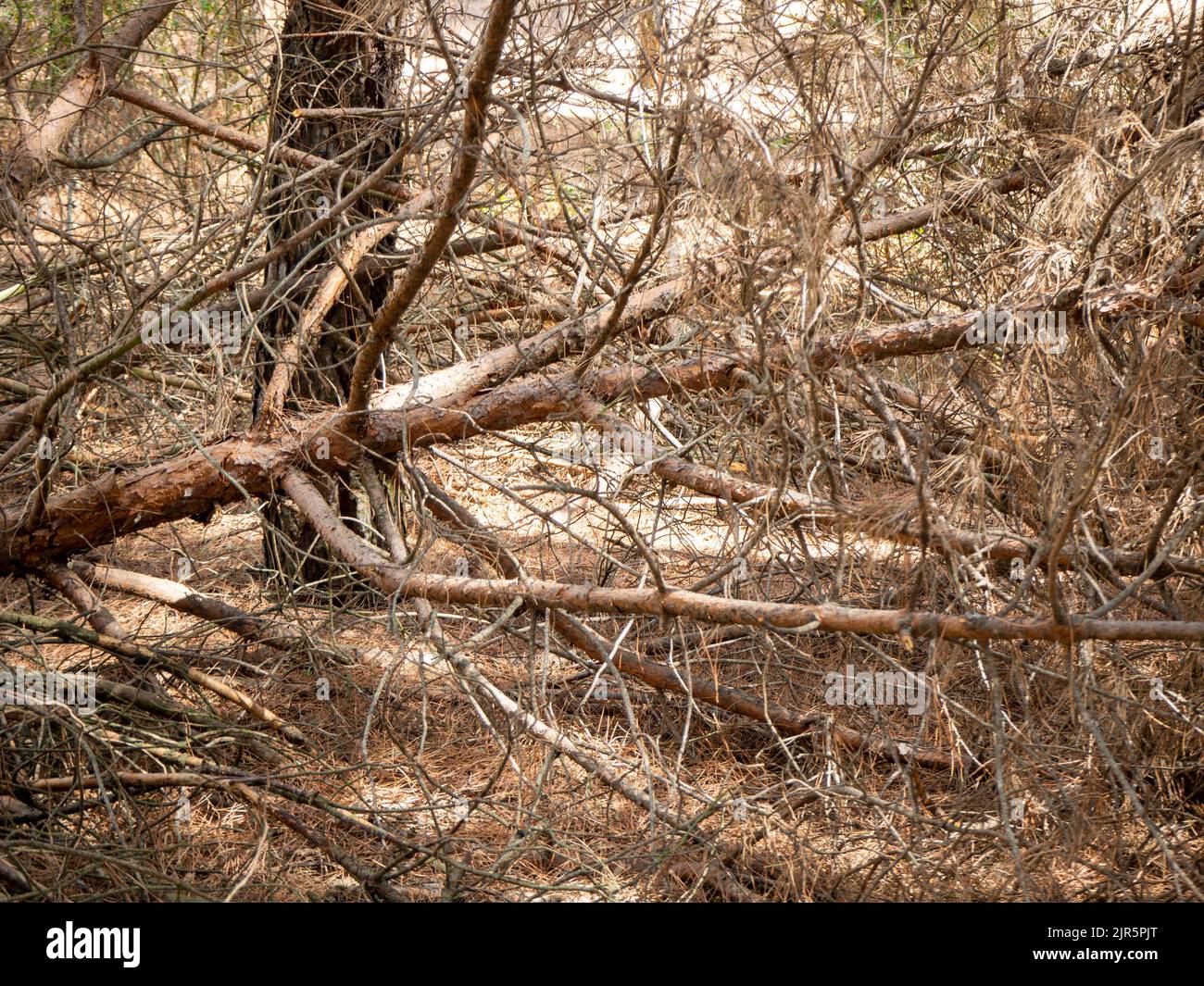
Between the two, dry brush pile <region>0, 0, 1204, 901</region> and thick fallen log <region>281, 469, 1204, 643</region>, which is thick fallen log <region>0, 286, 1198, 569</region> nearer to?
dry brush pile <region>0, 0, 1204, 901</region>

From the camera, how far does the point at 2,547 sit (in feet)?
11.3

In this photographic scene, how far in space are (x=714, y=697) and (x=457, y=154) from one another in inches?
67.4

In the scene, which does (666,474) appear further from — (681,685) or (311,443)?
(311,443)

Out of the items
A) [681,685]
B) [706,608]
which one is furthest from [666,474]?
[706,608]

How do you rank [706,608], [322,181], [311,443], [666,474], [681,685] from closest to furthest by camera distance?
[706,608]
[666,474]
[681,685]
[311,443]
[322,181]

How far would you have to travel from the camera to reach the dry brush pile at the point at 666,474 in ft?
8.66

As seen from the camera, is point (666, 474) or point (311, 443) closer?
point (666, 474)

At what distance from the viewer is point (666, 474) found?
3.20 meters

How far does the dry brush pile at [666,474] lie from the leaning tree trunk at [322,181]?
3cm

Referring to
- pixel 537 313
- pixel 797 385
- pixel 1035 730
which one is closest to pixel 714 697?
pixel 1035 730

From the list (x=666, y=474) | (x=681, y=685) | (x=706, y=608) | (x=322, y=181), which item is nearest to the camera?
(x=706, y=608)

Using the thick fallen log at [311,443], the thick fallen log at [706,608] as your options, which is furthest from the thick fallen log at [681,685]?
the thick fallen log at [311,443]

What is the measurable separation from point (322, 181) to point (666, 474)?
1.67m

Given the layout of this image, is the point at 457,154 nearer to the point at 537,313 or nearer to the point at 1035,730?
the point at 537,313
